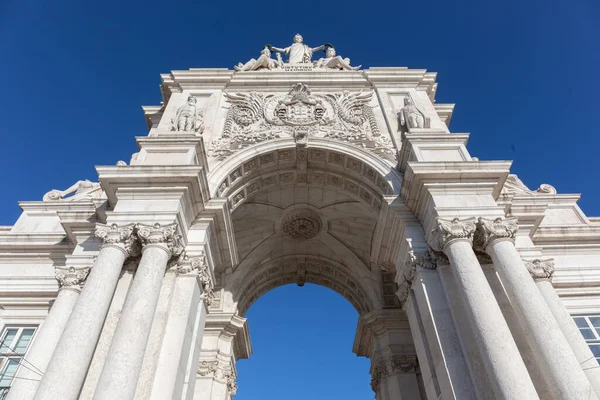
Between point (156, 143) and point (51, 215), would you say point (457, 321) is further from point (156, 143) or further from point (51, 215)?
point (51, 215)

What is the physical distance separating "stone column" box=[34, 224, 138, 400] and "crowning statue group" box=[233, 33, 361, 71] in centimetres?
1148

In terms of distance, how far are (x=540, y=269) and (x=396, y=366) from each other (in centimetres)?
725

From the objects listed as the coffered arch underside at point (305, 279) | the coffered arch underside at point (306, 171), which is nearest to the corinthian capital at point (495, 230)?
the coffered arch underside at point (306, 171)

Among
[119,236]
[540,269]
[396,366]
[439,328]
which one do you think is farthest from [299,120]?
[396,366]

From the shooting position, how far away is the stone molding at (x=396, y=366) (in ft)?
53.8

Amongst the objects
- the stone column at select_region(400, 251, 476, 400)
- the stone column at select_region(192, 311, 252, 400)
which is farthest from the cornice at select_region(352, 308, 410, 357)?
the stone column at select_region(400, 251, 476, 400)

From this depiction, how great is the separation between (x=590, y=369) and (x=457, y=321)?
140 inches

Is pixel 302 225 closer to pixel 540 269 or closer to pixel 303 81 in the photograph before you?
pixel 303 81

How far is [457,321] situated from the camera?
10039 millimetres

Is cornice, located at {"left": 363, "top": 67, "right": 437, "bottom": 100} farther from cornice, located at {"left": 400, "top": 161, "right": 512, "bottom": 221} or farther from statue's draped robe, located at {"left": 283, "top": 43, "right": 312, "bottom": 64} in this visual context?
cornice, located at {"left": 400, "top": 161, "right": 512, "bottom": 221}

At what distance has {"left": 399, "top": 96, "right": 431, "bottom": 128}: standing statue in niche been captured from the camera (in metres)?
15.0

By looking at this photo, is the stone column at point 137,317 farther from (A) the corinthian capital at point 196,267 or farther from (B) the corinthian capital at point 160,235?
(A) the corinthian capital at point 196,267

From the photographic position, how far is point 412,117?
1512 centimetres

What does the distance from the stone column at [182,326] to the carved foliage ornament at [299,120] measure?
16.1ft
